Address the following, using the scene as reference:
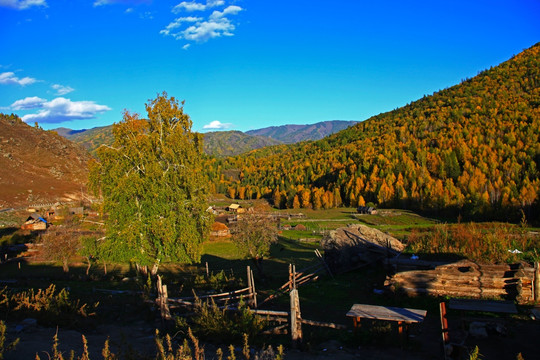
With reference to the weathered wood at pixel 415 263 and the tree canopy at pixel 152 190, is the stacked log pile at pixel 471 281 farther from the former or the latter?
the tree canopy at pixel 152 190

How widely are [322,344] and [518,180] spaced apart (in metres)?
72.0

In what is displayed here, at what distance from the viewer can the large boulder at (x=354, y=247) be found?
18938mm

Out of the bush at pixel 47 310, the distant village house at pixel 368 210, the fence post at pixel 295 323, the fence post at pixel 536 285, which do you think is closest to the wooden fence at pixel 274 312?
the fence post at pixel 295 323

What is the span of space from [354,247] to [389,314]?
11.2m

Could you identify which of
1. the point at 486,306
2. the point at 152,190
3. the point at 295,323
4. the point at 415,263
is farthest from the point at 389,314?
the point at 152,190

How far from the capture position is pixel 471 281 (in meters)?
12.7

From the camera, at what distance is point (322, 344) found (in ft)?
30.8

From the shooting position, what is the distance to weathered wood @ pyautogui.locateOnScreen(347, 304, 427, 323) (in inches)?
336

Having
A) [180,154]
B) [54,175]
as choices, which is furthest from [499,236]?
[54,175]

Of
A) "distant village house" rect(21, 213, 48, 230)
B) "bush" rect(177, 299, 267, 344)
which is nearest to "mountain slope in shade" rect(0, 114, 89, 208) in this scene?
"distant village house" rect(21, 213, 48, 230)

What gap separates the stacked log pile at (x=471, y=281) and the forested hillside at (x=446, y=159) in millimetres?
56123

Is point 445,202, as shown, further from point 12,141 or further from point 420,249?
point 12,141

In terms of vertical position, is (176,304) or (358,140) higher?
(358,140)

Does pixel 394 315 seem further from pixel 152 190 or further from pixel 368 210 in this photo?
pixel 368 210
